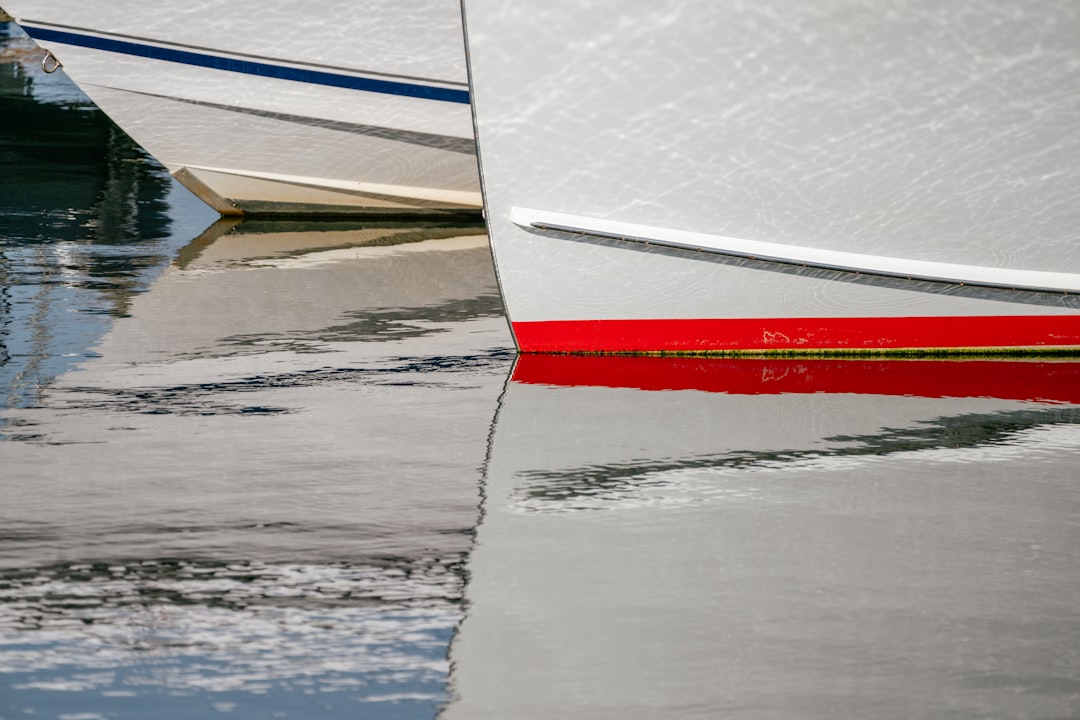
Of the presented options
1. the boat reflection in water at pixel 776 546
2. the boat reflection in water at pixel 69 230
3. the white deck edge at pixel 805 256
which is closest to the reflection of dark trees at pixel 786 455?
the boat reflection in water at pixel 776 546

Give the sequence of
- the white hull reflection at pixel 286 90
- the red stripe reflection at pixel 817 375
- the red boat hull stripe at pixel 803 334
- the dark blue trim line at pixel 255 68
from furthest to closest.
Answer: the dark blue trim line at pixel 255 68, the white hull reflection at pixel 286 90, the red boat hull stripe at pixel 803 334, the red stripe reflection at pixel 817 375

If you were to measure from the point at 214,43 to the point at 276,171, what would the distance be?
3.15 ft

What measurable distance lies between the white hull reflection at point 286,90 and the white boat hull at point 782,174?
2897 millimetres

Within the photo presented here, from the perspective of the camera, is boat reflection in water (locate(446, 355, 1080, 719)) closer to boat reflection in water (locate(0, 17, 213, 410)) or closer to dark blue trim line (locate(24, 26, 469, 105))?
Result: boat reflection in water (locate(0, 17, 213, 410))

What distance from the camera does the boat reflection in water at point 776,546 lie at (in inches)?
131

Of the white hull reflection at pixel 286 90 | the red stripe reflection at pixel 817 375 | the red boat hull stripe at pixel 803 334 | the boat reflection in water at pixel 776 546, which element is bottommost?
the boat reflection in water at pixel 776 546

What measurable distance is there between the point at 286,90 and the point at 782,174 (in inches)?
156

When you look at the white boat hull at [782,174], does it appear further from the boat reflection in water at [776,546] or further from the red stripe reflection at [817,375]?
the boat reflection in water at [776,546]

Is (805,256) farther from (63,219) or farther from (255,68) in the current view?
(63,219)

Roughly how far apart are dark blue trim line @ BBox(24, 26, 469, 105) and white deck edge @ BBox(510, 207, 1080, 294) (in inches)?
120

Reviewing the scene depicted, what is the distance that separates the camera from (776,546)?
4168 mm

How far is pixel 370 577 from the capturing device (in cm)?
390

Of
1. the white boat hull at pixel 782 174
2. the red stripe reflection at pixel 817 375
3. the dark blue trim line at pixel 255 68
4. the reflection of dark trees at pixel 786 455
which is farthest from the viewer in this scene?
the dark blue trim line at pixel 255 68

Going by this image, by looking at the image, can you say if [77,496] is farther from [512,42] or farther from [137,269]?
[137,269]
